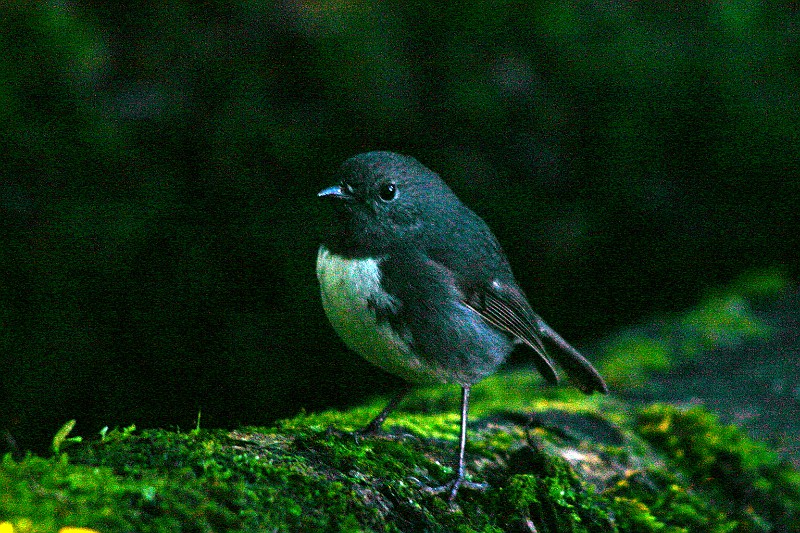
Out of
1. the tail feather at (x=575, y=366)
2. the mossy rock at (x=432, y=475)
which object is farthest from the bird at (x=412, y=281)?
the tail feather at (x=575, y=366)

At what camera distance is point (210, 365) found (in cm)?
506

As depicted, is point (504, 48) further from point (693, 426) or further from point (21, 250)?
point (21, 250)

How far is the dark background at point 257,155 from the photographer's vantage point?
186 inches

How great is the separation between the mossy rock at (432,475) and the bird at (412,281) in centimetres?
19

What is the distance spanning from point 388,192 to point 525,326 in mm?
841

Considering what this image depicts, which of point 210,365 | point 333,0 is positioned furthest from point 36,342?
point 333,0

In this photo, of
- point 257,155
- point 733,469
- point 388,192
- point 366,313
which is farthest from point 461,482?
point 257,155

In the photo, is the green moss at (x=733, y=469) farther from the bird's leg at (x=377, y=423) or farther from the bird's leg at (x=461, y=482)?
the bird's leg at (x=377, y=423)

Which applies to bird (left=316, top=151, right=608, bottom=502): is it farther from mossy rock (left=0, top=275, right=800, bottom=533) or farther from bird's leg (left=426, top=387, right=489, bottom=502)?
mossy rock (left=0, top=275, right=800, bottom=533)

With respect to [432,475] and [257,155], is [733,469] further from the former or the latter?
[257,155]

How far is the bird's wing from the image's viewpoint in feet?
11.1

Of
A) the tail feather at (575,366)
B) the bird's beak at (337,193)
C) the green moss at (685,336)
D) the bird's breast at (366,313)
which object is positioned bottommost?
the bird's breast at (366,313)

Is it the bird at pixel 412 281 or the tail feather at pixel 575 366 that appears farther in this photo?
the tail feather at pixel 575 366

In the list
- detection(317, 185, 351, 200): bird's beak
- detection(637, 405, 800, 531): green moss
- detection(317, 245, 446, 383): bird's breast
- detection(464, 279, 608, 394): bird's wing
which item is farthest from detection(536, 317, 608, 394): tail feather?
detection(317, 185, 351, 200): bird's beak
